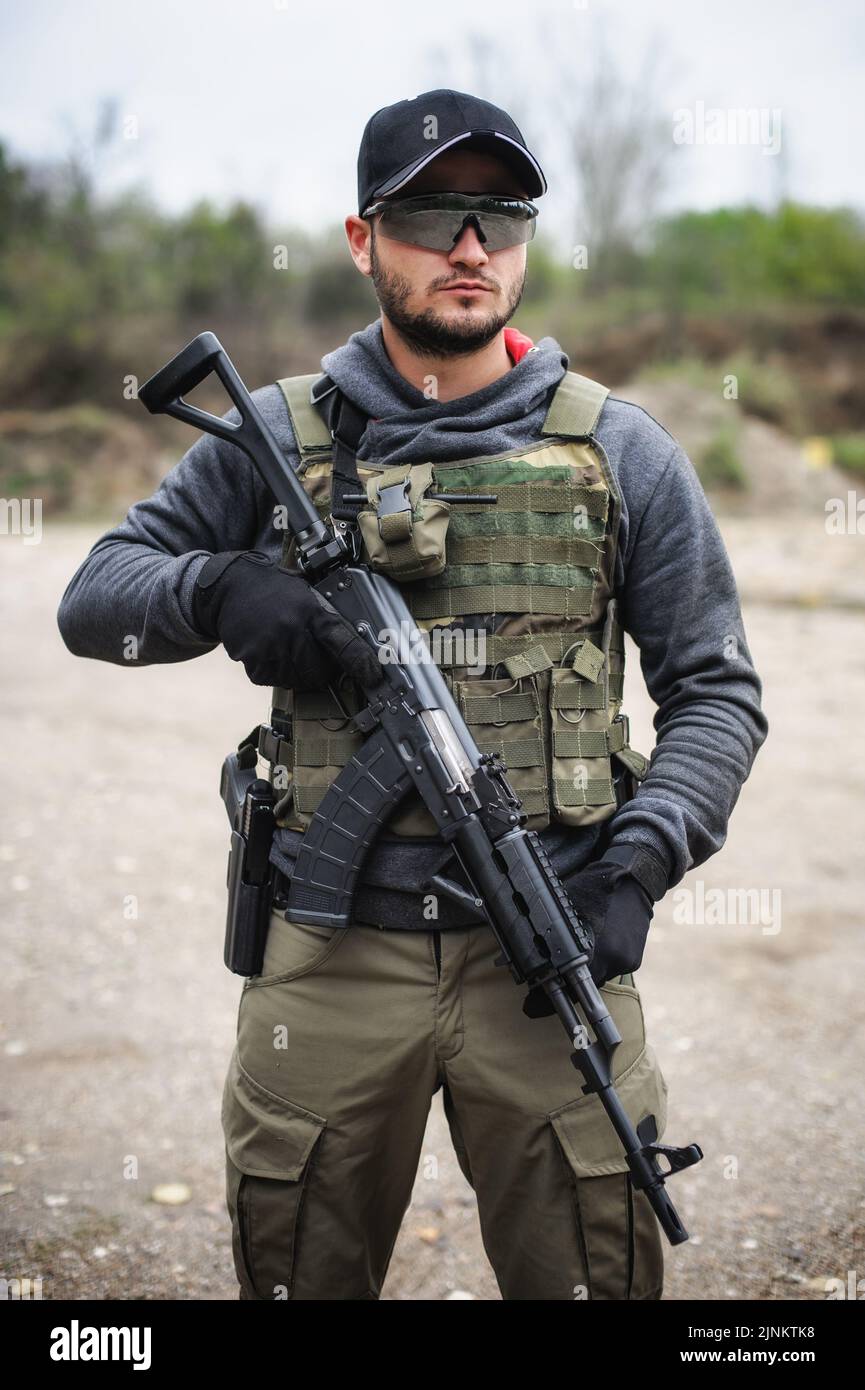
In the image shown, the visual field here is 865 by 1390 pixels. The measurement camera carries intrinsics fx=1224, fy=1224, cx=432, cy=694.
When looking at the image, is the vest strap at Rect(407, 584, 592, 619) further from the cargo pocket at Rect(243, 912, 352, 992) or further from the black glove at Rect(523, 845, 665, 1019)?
the cargo pocket at Rect(243, 912, 352, 992)

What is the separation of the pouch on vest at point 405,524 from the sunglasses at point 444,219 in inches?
15.1

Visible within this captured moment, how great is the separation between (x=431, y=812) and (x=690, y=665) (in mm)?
520

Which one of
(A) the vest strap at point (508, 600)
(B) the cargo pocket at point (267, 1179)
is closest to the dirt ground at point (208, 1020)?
(B) the cargo pocket at point (267, 1179)

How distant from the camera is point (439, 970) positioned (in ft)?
6.71

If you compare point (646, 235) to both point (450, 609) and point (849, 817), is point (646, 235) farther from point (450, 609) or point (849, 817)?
point (450, 609)

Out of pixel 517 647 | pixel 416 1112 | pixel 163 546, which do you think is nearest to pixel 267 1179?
pixel 416 1112

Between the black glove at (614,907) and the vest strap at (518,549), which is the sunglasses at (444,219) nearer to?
the vest strap at (518,549)

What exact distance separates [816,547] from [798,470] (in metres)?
4.00

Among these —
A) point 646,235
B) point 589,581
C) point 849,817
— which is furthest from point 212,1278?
point 646,235

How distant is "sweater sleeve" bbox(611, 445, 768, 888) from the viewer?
2.06 metres

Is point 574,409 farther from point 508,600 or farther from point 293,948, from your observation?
point 293,948

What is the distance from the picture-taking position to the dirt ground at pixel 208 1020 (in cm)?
307

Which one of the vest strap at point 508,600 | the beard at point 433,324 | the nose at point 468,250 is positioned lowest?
the vest strap at point 508,600

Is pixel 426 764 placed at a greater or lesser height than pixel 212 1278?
greater
